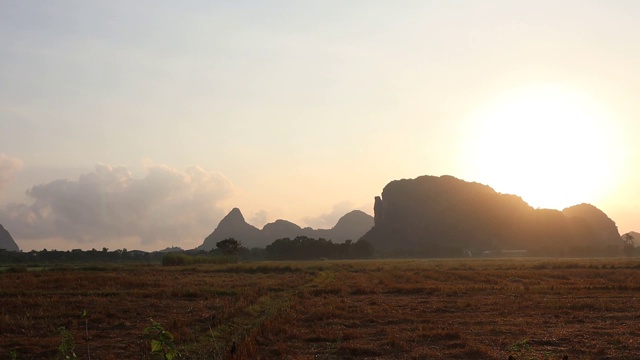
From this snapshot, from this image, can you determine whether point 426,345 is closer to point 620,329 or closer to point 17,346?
point 620,329

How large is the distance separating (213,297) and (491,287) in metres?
16.3

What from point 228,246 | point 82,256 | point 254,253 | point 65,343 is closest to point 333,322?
point 65,343

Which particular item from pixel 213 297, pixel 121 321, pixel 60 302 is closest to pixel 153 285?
pixel 213 297

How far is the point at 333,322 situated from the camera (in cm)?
2062

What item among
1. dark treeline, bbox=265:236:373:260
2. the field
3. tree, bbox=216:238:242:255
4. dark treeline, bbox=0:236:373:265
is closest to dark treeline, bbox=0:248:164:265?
dark treeline, bbox=0:236:373:265

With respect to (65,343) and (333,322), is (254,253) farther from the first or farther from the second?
(65,343)

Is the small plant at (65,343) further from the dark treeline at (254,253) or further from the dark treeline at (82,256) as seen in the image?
the dark treeline at (82,256)

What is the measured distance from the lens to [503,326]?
19250mm

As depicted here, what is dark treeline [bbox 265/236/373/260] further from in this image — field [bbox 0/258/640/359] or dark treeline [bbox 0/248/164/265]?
field [bbox 0/258/640/359]

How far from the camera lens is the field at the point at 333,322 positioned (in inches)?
592

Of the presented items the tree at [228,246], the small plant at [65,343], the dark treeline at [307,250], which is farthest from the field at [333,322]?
the dark treeline at [307,250]

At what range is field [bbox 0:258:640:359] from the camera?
1505 cm

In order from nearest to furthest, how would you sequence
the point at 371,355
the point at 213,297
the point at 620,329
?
1. the point at 371,355
2. the point at 620,329
3. the point at 213,297

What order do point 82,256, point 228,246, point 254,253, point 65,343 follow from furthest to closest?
point 254,253 < point 82,256 < point 228,246 < point 65,343
